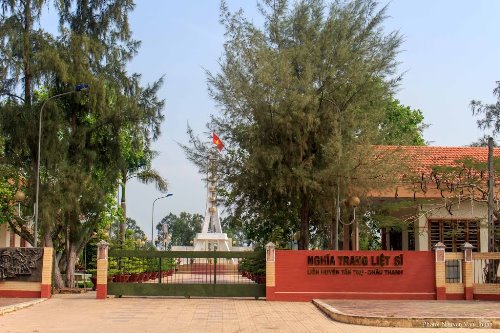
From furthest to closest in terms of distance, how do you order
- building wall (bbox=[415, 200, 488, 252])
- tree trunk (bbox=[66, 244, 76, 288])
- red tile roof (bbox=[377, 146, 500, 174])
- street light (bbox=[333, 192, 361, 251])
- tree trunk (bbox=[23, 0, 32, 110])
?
tree trunk (bbox=[66, 244, 76, 288]), building wall (bbox=[415, 200, 488, 252]), red tile roof (bbox=[377, 146, 500, 174]), tree trunk (bbox=[23, 0, 32, 110]), street light (bbox=[333, 192, 361, 251])

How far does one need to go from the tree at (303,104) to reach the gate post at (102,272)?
220 inches

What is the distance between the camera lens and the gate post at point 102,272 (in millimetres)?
23562

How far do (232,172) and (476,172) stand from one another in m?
9.95

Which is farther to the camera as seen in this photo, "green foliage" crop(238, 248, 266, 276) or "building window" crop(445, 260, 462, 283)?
"green foliage" crop(238, 248, 266, 276)

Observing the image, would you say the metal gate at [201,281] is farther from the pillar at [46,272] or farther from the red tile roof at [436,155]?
the red tile roof at [436,155]

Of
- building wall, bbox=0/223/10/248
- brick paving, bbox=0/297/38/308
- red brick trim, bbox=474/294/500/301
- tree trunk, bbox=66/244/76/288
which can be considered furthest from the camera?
building wall, bbox=0/223/10/248

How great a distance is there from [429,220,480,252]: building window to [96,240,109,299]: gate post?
48.1 feet

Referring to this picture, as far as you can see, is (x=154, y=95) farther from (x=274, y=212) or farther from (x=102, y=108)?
(x=274, y=212)

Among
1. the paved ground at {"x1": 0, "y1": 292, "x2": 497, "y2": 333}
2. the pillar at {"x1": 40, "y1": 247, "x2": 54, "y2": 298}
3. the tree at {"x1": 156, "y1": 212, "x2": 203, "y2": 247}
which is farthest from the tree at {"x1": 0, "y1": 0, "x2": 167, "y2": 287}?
the tree at {"x1": 156, "y1": 212, "x2": 203, "y2": 247}

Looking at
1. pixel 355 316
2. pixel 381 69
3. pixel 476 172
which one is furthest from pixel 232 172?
pixel 355 316

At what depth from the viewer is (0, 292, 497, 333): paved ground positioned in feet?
48.8

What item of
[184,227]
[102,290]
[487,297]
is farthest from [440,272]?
[184,227]

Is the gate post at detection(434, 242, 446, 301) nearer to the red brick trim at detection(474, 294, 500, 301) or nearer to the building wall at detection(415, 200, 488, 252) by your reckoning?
the red brick trim at detection(474, 294, 500, 301)

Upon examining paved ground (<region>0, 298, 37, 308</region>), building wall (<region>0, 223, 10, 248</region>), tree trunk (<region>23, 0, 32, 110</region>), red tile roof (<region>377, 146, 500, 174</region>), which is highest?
tree trunk (<region>23, 0, 32, 110</region>)
